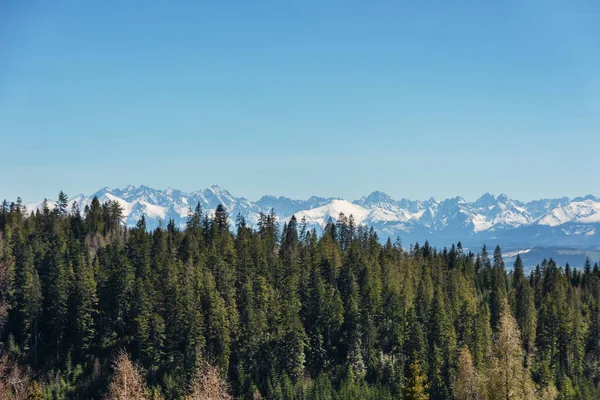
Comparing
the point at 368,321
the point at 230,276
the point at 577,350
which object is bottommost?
the point at 577,350

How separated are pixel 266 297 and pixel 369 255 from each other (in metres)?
33.8

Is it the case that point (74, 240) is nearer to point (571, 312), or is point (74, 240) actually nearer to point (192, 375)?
point (192, 375)

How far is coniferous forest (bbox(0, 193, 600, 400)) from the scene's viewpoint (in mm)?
93875

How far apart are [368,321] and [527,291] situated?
44805 millimetres

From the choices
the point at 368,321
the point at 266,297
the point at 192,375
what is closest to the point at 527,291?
the point at 368,321

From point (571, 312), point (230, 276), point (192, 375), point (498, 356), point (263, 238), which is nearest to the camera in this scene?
point (498, 356)

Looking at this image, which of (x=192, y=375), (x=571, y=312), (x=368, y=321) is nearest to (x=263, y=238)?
(x=368, y=321)

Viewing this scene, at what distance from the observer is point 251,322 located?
98.3 meters

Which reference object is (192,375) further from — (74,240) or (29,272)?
(74,240)

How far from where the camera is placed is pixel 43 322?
105562 mm

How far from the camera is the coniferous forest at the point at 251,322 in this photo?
9388 centimetres

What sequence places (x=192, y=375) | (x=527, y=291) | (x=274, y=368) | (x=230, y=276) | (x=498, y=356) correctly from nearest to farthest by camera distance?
(x=498, y=356) → (x=192, y=375) → (x=274, y=368) → (x=230, y=276) → (x=527, y=291)

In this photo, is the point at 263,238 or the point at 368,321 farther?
the point at 263,238

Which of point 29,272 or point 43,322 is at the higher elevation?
point 29,272
